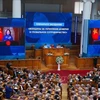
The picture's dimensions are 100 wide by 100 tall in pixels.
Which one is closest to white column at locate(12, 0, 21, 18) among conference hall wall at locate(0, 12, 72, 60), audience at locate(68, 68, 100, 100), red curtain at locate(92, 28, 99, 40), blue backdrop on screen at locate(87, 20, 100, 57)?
conference hall wall at locate(0, 12, 72, 60)

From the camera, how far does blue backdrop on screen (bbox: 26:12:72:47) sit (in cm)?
2502

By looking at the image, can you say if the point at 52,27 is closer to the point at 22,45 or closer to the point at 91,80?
the point at 22,45

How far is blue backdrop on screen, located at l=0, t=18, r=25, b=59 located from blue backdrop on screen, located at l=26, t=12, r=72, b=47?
14.2 ft

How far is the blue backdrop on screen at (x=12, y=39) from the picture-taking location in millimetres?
20422

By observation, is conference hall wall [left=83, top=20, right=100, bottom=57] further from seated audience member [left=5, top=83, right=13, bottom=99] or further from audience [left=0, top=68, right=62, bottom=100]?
seated audience member [left=5, top=83, right=13, bottom=99]

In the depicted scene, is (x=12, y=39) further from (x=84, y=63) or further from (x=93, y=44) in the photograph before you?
(x=93, y=44)

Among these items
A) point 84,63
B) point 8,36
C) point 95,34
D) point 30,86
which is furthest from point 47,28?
point 30,86

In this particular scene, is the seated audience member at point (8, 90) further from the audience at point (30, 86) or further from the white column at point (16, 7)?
the white column at point (16, 7)

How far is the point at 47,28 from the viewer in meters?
25.4

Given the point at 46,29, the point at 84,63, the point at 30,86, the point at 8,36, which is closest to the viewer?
the point at 30,86

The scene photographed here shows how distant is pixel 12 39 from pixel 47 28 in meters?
5.56

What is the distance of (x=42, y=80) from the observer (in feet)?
48.9

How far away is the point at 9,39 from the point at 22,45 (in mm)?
1150

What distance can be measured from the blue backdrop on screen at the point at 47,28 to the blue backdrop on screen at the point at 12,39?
4.32m
